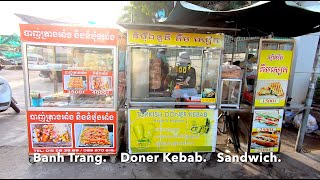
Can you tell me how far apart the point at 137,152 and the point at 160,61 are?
5.12 feet

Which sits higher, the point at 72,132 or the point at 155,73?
the point at 155,73

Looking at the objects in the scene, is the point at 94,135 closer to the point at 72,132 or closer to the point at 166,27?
the point at 72,132

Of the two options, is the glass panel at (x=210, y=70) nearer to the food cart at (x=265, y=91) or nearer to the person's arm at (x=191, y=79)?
the person's arm at (x=191, y=79)

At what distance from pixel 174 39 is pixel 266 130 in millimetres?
2173

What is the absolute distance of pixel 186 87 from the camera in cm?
363

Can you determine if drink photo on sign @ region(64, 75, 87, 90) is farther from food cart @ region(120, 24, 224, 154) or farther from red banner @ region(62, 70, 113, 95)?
food cart @ region(120, 24, 224, 154)

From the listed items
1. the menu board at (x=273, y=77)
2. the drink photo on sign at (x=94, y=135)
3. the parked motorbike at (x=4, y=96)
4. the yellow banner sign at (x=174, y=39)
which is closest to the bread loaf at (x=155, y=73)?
the yellow banner sign at (x=174, y=39)

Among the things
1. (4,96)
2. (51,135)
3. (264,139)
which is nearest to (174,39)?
(264,139)

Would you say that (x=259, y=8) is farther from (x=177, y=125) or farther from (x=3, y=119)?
(x=3, y=119)

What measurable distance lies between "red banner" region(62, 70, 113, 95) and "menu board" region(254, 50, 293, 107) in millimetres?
2400

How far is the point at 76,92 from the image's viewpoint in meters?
3.17

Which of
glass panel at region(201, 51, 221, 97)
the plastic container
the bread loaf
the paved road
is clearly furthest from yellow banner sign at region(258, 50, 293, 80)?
the plastic container

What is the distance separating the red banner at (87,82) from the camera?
10.2 ft

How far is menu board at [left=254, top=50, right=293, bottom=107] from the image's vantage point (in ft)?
10.7
